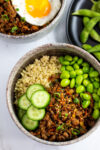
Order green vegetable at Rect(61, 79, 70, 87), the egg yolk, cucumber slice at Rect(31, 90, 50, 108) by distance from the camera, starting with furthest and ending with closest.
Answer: the egg yolk, green vegetable at Rect(61, 79, 70, 87), cucumber slice at Rect(31, 90, 50, 108)

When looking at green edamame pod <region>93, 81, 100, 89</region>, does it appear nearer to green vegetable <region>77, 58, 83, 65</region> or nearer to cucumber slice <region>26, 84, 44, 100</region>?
green vegetable <region>77, 58, 83, 65</region>

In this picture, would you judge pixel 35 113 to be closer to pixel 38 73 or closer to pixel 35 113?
pixel 35 113

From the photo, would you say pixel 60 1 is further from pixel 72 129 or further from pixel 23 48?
pixel 72 129

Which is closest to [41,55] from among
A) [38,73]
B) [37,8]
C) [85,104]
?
[38,73]

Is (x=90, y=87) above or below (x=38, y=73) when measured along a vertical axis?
below

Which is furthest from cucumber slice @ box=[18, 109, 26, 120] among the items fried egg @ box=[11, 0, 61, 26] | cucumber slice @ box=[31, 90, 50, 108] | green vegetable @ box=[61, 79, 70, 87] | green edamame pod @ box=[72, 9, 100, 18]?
green edamame pod @ box=[72, 9, 100, 18]

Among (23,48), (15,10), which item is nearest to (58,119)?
(23,48)
